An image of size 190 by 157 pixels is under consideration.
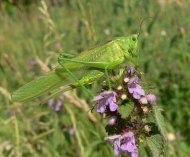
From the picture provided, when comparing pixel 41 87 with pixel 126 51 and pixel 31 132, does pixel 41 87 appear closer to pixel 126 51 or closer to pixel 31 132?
pixel 126 51

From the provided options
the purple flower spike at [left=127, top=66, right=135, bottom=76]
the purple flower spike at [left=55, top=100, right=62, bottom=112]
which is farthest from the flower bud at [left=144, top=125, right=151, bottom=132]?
the purple flower spike at [left=55, top=100, right=62, bottom=112]

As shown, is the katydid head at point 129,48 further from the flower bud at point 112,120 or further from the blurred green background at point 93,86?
the flower bud at point 112,120

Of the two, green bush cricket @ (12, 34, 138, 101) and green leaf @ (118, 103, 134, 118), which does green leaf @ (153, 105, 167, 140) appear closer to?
green leaf @ (118, 103, 134, 118)

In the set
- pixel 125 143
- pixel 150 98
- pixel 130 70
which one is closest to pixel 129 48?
pixel 130 70

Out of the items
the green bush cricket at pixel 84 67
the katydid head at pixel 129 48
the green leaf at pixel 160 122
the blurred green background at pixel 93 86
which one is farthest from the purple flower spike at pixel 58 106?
the green leaf at pixel 160 122

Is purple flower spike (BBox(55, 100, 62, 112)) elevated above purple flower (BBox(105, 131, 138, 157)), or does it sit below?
above

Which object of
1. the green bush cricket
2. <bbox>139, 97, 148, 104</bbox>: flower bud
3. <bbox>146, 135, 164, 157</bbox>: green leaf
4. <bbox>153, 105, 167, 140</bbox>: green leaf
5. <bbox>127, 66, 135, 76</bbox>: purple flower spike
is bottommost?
<bbox>146, 135, 164, 157</bbox>: green leaf

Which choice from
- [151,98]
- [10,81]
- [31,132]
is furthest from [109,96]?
[10,81]
